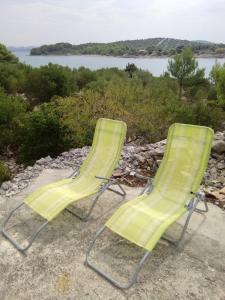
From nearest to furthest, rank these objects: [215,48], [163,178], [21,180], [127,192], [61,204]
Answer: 1. [61,204]
2. [163,178]
3. [127,192]
4. [21,180]
5. [215,48]

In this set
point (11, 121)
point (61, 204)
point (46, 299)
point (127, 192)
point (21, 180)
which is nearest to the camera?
point (46, 299)

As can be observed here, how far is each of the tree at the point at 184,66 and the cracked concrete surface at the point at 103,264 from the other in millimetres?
30808

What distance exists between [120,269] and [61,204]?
3.44 feet

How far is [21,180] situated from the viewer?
18.0 feet

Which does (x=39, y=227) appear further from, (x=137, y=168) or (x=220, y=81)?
(x=220, y=81)

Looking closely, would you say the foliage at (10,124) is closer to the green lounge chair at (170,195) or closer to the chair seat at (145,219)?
the green lounge chair at (170,195)

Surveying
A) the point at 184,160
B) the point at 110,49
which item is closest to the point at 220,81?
the point at 184,160

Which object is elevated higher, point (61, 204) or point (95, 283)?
point (61, 204)

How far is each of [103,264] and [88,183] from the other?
55.3 inches

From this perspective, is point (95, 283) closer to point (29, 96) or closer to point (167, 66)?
point (29, 96)

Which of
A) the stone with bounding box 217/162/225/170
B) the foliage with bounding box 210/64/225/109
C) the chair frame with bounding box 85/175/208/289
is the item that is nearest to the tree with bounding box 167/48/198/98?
the foliage with bounding box 210/64/225/109

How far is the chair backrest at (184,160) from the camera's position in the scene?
156 inches

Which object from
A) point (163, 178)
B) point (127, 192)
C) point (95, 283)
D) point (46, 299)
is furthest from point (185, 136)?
point (46, 299)

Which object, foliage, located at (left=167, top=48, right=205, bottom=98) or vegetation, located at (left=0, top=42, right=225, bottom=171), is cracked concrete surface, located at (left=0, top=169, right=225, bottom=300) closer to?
vegetation, located at (left=0, top=42, right=225, bottom=171)
